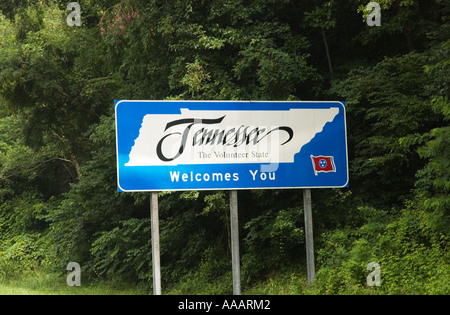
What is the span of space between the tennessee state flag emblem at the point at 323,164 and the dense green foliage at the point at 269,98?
1.58 meters

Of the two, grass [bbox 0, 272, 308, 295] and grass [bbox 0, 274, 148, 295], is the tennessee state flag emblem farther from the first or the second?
grass [bbox 0, 274, 148, 295]

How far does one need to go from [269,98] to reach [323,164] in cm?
397

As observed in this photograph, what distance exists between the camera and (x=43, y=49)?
984 inches

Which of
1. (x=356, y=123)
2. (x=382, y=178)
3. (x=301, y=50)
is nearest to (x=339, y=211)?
(x=382, y=178)

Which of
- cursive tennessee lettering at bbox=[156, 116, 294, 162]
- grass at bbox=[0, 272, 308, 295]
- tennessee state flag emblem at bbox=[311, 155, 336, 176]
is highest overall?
cursive tennessee lettering at bbox=[156, 116, 294, 162]

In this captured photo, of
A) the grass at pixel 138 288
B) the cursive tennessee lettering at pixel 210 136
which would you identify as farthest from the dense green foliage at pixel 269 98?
the cursive tennessee lettering at pixel 210 136

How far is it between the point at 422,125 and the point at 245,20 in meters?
5.61

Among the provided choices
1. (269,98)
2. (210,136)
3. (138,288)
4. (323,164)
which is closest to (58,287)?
(138,288)

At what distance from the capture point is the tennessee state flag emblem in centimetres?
1391

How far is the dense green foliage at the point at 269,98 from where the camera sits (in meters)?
14.0

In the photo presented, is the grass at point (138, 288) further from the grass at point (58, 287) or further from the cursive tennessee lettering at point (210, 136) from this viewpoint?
the cursive tennessee lettering at point (210, 136)

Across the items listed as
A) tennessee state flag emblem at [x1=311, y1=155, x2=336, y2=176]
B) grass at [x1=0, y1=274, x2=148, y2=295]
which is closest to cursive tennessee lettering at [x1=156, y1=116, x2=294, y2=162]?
tennessee state flag emblem at [x1=311, y1=155, x2=336, y2=176]

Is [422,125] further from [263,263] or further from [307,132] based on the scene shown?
[263,263]

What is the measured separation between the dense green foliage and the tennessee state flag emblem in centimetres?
158
